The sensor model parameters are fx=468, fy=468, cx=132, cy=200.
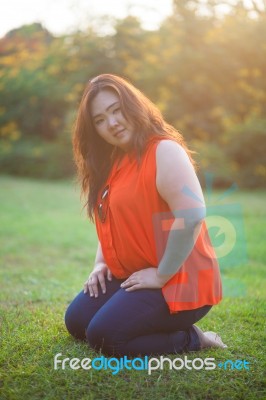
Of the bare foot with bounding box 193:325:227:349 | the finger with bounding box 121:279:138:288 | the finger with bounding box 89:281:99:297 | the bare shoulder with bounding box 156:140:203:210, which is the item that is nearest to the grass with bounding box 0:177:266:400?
the bare foot with bounding box 193:325:227:349

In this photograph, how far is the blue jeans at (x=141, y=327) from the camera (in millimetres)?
2270

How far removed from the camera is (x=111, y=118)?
2385 mm

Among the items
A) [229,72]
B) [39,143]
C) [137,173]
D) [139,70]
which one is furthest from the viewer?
[39,143]

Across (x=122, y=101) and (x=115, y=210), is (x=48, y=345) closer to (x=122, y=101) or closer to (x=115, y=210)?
(x=115, y=210)

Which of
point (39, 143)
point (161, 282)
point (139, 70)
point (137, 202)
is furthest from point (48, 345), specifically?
point (39, 143)

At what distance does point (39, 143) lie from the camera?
59.5 feet

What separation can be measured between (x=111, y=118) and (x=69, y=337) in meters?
1.25

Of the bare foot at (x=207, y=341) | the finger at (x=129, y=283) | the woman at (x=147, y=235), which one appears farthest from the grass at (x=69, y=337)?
Answer: the finger at (x=129, y=283)

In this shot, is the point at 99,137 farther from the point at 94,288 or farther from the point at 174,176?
the point at 94,288

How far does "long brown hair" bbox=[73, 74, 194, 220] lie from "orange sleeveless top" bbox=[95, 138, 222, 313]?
4.0 inches

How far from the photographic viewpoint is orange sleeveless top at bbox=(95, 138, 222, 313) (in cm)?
227

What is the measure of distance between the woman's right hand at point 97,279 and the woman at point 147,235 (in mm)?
146

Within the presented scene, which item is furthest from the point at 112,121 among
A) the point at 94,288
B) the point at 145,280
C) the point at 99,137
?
the point at 94,288

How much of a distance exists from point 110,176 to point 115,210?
0.27m
